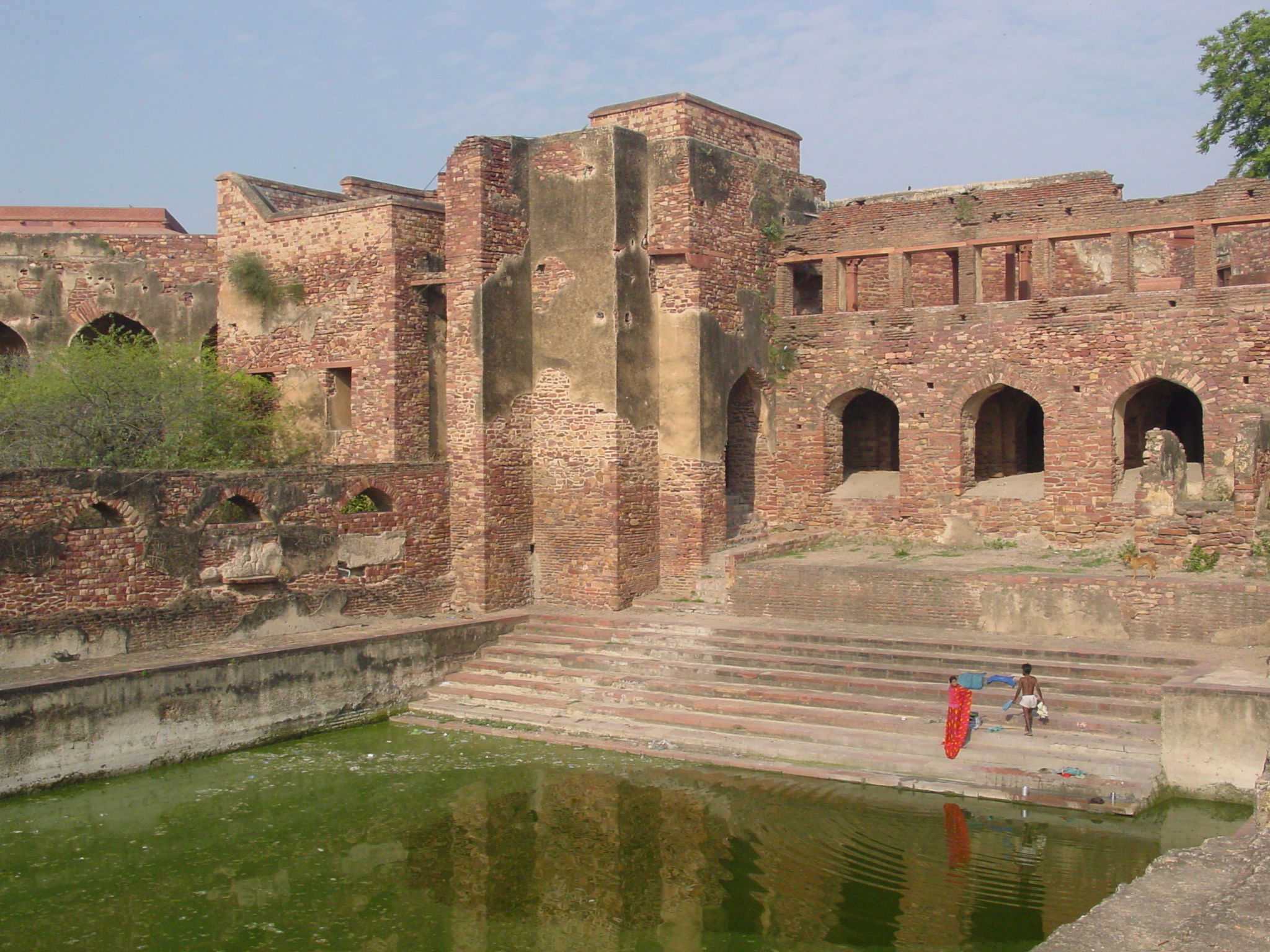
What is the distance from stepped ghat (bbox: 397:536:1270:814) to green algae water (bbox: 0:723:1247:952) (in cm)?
40

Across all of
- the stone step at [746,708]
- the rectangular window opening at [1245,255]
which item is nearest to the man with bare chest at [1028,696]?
the stone step at [746,708]

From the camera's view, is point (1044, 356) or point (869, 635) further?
point (1044, 356)

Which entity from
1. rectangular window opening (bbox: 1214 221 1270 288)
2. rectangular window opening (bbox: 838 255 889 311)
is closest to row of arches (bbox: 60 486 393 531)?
rectangular window opening (bbox: 838 255 889 311)

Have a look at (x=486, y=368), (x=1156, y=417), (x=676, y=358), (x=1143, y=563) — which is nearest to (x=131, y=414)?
(x=486, y=368)

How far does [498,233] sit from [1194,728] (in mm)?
9344

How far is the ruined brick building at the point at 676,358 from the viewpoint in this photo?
1446 cm

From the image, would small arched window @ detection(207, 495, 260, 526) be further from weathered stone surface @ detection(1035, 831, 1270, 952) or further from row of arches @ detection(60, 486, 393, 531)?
weathered stone surface @ detection(1035, 831, 1270, 952)

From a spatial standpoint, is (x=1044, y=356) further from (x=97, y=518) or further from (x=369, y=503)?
(x=97, y=518)

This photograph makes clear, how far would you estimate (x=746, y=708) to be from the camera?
1185 cm

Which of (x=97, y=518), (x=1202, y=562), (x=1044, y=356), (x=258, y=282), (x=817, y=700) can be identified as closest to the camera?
(x=817, y=700)

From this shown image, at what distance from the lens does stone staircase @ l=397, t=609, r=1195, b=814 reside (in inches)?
397

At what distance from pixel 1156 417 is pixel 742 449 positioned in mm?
5734

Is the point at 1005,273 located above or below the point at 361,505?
above

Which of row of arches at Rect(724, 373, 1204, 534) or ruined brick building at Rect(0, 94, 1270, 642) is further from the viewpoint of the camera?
row of arches at Rect(724, 373, 1204, 534)
